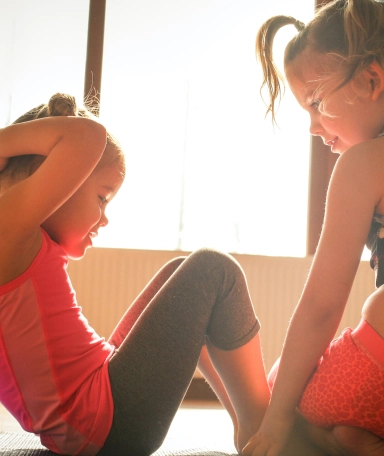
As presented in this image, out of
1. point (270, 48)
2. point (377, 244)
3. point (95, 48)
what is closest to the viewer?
point (377, 244)

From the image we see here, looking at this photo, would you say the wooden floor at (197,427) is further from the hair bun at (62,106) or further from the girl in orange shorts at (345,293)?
the hair bun at (62,106)

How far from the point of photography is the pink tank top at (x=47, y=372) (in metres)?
0.86

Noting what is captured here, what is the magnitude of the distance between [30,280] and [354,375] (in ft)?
1.71

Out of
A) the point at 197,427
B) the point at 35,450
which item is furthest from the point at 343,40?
the point at 197,427

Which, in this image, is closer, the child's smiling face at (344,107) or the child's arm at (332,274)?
the child's arm at (332,274)

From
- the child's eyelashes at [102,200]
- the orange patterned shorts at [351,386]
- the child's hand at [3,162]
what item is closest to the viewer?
the orange patterned shorts at [351,386]

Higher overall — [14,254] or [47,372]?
[14,254]

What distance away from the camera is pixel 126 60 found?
264cm

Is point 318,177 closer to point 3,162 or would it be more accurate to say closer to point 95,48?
point 95,48

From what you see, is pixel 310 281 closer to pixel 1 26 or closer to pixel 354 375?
pixel 354 375

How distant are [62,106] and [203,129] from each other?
5.43ft

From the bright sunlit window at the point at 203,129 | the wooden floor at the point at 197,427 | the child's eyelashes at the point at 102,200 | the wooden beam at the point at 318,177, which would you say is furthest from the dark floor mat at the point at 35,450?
the wooden beam at the point at 318,177

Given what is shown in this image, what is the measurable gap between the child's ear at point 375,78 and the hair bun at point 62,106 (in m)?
0.54

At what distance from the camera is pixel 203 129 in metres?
2.63
